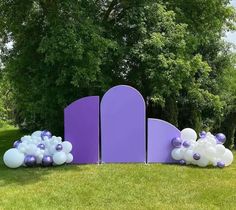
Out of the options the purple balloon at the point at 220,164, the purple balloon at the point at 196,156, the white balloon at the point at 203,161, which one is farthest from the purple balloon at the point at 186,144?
the purple balloon at the point at 220,164

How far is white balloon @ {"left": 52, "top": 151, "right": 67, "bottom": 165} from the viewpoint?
36.5ft

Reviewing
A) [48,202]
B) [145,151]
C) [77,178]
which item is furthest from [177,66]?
[48,202]

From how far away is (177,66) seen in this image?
1342cm

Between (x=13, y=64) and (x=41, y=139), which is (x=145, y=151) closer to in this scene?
(x=41, y=139)

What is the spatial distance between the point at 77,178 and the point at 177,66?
5.28m

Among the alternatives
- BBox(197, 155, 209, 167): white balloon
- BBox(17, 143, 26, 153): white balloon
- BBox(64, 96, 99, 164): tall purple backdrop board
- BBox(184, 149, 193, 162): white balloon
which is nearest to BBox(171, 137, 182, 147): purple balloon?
BBox(184, 149, 193, 162): white balloon

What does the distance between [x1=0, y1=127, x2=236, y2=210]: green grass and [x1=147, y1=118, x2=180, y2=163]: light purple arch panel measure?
53cm

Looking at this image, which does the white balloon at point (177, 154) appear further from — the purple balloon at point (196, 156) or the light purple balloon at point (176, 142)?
the purple balloon at point (196, 156)

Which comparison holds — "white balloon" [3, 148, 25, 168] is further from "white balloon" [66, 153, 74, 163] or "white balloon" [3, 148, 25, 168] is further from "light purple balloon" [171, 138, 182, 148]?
"light purple balloon" [171, 138, 182, 148]

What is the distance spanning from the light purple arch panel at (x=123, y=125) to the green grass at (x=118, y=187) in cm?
52

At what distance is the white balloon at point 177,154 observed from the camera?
11.7 m

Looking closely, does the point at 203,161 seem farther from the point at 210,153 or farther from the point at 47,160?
the point at 47,160

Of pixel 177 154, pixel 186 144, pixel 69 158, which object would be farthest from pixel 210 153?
pixel 69 158

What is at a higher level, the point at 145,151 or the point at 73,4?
the point at 73,4
